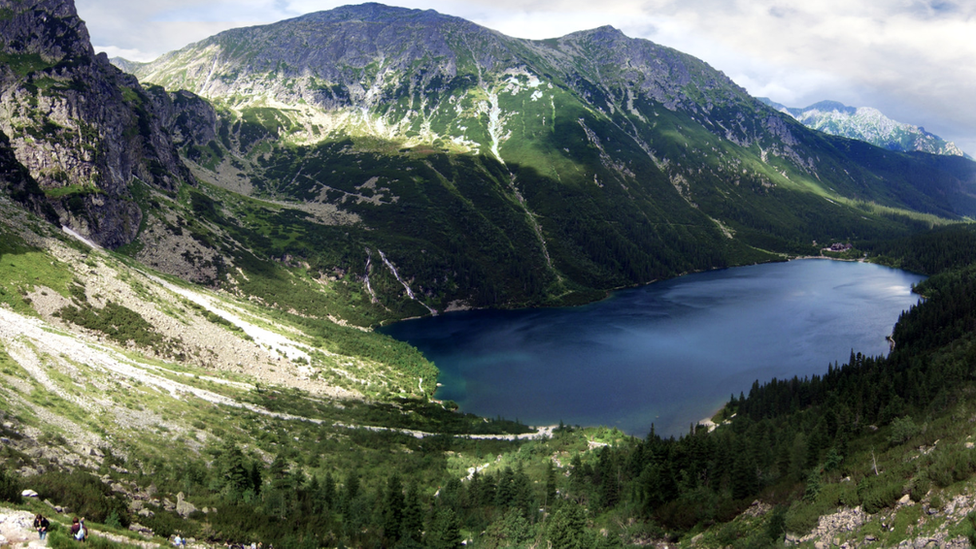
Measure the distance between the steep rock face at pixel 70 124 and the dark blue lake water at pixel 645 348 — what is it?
3085 inches

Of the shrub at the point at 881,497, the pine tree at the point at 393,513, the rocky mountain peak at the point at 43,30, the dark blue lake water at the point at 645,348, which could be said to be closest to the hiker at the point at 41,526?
the pine tree at the point at 393,513

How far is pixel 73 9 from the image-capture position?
159 meters

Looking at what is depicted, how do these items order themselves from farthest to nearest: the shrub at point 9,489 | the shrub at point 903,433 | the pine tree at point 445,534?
the shrub at point 903,433 → the pine tree at point 445,534 → the shrub at point 9,489

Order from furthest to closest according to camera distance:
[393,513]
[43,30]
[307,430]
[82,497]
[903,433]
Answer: [43,30]
[307,430]
[903,433]
[393,513]
[82,497]

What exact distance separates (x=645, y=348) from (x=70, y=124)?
497 ft

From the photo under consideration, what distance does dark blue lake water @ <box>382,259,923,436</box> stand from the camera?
97.2m

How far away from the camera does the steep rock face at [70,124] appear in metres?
119

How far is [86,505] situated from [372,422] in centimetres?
5052

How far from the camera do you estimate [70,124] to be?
130m

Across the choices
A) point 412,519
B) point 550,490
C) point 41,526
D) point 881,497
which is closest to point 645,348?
point 550,490

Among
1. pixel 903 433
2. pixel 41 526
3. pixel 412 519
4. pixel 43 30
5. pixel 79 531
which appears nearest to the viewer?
pixel 41 526

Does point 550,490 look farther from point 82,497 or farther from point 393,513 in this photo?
point 82,497

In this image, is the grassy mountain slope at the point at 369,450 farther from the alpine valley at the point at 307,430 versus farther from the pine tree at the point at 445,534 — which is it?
the alpine valley at the point at 307,430

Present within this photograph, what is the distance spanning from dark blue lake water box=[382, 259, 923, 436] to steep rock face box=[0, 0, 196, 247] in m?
78.4
